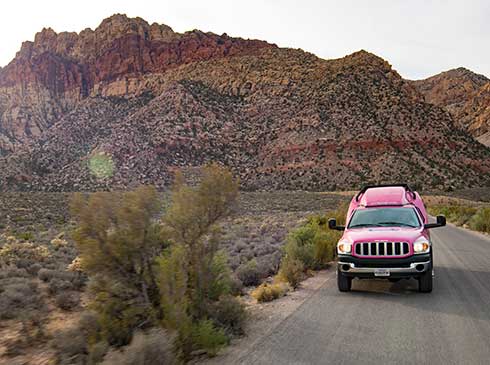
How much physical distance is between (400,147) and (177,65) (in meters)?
78.1

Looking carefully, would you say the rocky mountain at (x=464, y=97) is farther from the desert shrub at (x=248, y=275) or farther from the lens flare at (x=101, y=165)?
the desert shrub at (x=248, y=275)

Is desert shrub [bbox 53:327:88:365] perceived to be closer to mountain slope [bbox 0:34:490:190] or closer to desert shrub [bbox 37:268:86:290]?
desert shrub [bbox 37:268:86:290]

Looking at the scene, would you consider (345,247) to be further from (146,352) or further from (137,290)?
(146,352)

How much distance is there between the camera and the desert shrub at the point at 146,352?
188 inches

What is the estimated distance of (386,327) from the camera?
22.9ft

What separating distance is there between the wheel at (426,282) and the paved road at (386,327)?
0.12 meters

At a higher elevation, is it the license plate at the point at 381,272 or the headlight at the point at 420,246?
the headlight at the point at 420,246

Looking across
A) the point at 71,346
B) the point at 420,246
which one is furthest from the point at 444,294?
the point at 71,346

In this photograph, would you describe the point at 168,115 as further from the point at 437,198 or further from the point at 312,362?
the point at 312,362

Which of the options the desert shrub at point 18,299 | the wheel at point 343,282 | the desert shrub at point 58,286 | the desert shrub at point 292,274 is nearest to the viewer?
the desert shrub at point 18,299

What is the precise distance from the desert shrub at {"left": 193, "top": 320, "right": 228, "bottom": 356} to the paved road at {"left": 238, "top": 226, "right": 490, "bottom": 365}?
45cm

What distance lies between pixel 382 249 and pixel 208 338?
4.50 metres

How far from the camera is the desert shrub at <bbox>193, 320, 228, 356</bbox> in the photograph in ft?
19.5

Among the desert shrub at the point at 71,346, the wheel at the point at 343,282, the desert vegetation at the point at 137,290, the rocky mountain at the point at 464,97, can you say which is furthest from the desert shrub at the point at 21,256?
the rocky mountain at the point at 464,97
